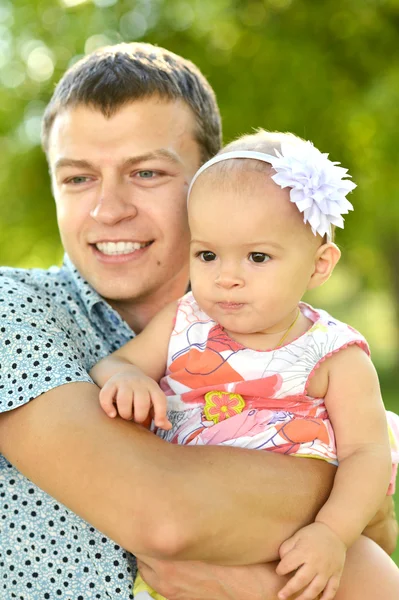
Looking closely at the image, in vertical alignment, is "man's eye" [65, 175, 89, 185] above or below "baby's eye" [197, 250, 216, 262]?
above

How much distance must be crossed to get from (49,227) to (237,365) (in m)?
7.51

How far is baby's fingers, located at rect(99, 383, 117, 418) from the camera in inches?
83.0

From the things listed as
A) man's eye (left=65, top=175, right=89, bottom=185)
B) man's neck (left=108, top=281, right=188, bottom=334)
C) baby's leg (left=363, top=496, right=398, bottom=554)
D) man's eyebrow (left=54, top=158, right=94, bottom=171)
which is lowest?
baby's leg (left=363, top=496, right=398, bottom=554)

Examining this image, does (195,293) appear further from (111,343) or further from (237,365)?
(111,343)

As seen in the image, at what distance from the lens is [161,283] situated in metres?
3.09

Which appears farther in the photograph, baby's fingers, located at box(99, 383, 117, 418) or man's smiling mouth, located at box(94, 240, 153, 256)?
man's smiling mouth, located at box(94, 240, 153, 256)

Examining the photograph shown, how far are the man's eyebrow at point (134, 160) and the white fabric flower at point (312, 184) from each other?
663 mm

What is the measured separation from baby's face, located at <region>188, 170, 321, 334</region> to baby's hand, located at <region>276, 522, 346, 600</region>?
23.1 inches

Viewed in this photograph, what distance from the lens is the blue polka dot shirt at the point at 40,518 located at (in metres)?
2.22

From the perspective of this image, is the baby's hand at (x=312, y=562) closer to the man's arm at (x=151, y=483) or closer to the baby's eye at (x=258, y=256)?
the man's arm at (x=151, y=483)

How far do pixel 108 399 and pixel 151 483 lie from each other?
0.25 meters

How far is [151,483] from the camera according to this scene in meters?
2.02

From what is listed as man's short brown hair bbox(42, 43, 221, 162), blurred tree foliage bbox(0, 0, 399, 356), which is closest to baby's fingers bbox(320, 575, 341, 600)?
man's short brown hair bbox(42, 43, 221, 162)

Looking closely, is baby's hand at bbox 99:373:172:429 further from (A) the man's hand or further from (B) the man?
(A) the man's hand
